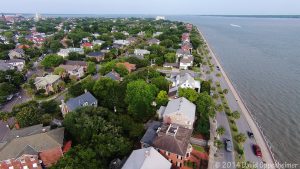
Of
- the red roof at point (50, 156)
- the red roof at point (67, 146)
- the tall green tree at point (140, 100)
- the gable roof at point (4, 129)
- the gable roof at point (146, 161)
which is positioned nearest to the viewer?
the gable roof at point (146, 161)

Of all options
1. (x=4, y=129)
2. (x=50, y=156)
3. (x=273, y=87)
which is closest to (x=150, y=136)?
(x=50, y=156)

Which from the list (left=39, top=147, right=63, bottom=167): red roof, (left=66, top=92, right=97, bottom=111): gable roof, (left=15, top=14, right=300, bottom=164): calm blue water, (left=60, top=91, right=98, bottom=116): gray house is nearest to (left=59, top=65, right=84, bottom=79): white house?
(left=60, top=91, right=98, bottom=116): gray house

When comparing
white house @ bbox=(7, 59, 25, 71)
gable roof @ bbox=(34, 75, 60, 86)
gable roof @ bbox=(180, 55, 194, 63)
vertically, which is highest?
gable roof @ bbox=(180, 55, 194, 63)

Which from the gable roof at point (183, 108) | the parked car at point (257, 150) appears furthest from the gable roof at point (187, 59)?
the parked car at point (257, 150)

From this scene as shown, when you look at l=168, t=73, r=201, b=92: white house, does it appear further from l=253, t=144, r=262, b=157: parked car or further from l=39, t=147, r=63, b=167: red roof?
l=39, t=147, r=63, b=167: red roof

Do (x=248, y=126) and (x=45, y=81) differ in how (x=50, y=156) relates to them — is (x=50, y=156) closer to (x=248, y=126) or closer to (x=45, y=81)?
(x=45, y=81)

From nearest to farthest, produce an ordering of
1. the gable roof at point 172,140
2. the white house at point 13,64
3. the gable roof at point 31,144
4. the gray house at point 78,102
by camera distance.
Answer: the gable roof at point 31,144 < the gable roof at point 172,140 < the gray house at point 78,102 < the white house at point 13,64

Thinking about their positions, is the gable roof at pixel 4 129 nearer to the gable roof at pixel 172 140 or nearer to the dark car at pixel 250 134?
the gable roof at pixel 172 140
